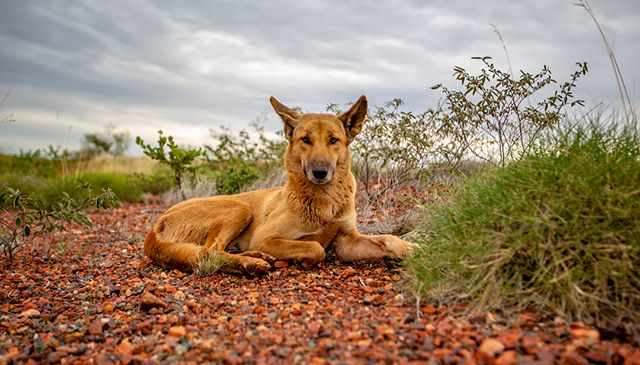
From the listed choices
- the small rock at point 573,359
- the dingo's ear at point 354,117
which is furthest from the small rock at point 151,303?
the small rock at point 573,359

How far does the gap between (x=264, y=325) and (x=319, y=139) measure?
2.05m

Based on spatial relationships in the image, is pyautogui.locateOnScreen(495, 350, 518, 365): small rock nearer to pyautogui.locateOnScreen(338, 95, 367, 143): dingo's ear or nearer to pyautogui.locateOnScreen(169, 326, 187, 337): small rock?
pyautogui.locateOnScreen(169, 326, 187, 337): small rock

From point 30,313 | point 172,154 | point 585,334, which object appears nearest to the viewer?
point 585,334

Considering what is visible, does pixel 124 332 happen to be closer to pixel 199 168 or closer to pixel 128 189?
pixel 199 168

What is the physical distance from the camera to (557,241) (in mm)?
3141

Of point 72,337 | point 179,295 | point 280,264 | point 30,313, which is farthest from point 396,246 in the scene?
point 30,313

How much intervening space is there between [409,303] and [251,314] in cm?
106

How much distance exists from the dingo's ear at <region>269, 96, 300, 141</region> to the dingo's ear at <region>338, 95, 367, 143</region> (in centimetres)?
47

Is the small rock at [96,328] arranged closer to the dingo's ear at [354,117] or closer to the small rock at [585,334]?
the dingo's ear at [354,117]

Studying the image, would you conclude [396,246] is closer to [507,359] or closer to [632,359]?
[507,359]

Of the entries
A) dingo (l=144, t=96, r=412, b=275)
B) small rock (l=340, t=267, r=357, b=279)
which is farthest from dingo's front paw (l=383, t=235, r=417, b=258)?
A: small rock (l=340, t=267, r=357, b=279)

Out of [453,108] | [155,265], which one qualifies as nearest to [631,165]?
[453,108]

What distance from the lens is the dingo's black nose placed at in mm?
4664

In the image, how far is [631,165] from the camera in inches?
135
